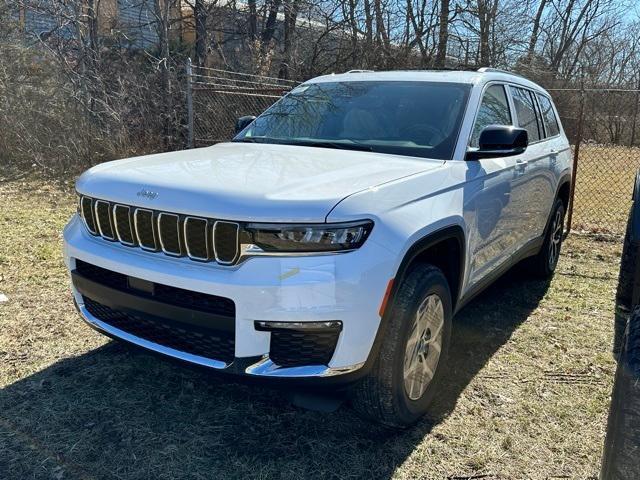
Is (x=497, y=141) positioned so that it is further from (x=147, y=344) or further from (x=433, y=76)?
(x=147, y=344)

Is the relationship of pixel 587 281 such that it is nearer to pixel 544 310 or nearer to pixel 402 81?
pixel 544 310

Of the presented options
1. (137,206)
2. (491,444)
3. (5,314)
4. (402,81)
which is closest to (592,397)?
(491,444)

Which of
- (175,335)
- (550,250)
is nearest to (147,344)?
(175,335)

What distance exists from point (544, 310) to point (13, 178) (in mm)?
8905

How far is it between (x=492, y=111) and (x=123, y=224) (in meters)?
2.59

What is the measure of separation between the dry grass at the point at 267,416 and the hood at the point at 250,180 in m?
0.85

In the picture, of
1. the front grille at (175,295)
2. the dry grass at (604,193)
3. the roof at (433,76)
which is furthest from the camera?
the dry grass at (604,193)

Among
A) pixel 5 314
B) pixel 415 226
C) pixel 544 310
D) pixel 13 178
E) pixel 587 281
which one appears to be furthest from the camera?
pixel 13 178

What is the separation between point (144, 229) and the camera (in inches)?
107

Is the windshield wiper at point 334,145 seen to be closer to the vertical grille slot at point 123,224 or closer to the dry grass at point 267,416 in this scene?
the vertical grille slot at point 123,224

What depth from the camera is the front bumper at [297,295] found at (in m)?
2.35

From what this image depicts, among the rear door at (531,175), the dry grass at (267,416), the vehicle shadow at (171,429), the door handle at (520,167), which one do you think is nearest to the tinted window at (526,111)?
the rear door at (531,175)

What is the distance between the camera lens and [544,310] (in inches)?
192

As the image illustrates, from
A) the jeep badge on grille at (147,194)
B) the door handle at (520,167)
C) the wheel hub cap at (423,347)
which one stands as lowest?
the wheel hub cap at (423,347)
